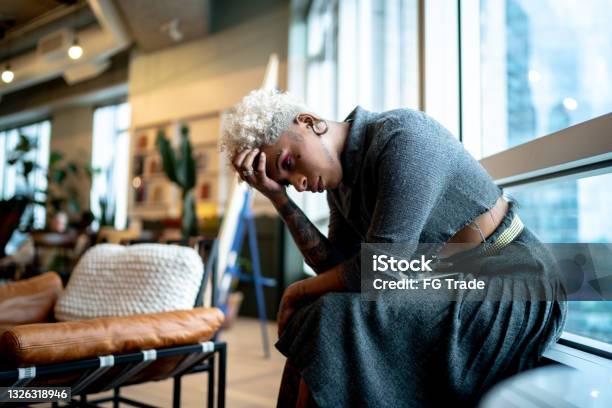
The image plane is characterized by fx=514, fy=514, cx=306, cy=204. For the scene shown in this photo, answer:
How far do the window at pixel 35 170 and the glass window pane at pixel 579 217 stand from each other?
841 centimetres

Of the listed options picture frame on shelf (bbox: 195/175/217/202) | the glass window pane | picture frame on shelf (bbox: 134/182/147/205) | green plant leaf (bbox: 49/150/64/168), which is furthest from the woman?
green plant leaf (bbox: 49/150/64/168)

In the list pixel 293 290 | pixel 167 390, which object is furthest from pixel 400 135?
pixel 167 390

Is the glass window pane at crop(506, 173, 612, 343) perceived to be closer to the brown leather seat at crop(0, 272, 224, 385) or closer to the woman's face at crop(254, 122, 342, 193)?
the woman's face at crop(254, 122, 342, 193)

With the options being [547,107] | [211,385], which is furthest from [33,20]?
[547,107]

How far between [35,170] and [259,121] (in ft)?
27.0

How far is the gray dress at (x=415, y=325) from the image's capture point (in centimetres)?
102

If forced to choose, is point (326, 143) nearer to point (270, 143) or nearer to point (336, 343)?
point (270, 143)

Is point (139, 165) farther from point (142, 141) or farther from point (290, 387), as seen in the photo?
point (290, 387)

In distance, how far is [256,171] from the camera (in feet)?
4.57

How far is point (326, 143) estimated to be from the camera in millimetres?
1345

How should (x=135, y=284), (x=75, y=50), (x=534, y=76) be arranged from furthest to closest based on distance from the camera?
(x=75, y=50) < (x=135, y=284) < (x=534, y=76)

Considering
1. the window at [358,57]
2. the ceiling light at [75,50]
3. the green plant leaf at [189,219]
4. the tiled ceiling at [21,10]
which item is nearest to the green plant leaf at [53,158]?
the ceiling light at [75,50]

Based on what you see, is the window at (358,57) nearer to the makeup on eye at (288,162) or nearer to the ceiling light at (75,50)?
the makeup on eye at (288,162)

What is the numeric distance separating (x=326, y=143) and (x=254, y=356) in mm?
2640
